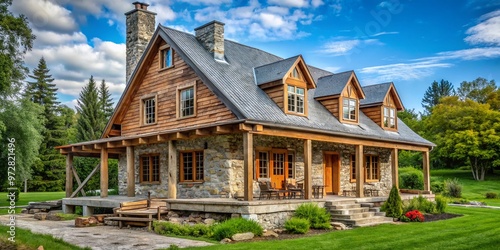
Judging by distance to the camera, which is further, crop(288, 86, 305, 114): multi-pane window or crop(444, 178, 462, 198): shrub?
crop(444, 178, 462, 198): shrub

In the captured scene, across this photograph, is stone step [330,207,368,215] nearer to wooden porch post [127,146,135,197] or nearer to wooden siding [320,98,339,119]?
wooden siding [320,98,339,119]

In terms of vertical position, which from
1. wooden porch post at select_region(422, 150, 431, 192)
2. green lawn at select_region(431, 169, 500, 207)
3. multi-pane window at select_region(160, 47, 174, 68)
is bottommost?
green lawn at select_region(431, 169, 500, 207)

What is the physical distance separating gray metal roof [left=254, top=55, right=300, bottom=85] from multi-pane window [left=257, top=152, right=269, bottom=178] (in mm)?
2805

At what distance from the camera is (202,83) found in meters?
17.4

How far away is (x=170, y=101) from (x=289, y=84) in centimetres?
504

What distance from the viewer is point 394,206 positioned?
17281 millimetres

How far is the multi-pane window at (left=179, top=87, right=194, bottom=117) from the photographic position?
1806 centimetres

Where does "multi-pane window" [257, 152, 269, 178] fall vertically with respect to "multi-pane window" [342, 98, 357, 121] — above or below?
below

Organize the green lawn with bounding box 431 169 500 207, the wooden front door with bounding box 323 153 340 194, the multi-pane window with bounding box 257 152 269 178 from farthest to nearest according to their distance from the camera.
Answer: the green lawn with bounding box 431 169 500 207 → the wooden front door with bounding box 323 153 340 194 → the multi-pane window with bounding box 257 152 269 178

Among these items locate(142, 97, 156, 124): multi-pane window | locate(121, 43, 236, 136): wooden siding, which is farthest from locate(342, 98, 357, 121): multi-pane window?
locate(142, 97, 156, 124): multi-pane window

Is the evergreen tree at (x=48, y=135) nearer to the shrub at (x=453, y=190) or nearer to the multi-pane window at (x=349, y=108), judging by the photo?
the multi-pane window at (x=349, y=108)

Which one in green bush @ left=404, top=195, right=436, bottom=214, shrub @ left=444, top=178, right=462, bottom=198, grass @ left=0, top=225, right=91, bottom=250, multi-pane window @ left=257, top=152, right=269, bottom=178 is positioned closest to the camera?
grass @ left=0, top=225, right=91, bottom=250

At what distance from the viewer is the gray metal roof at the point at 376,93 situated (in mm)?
22781

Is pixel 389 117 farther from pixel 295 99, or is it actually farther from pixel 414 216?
pixel 295 99
